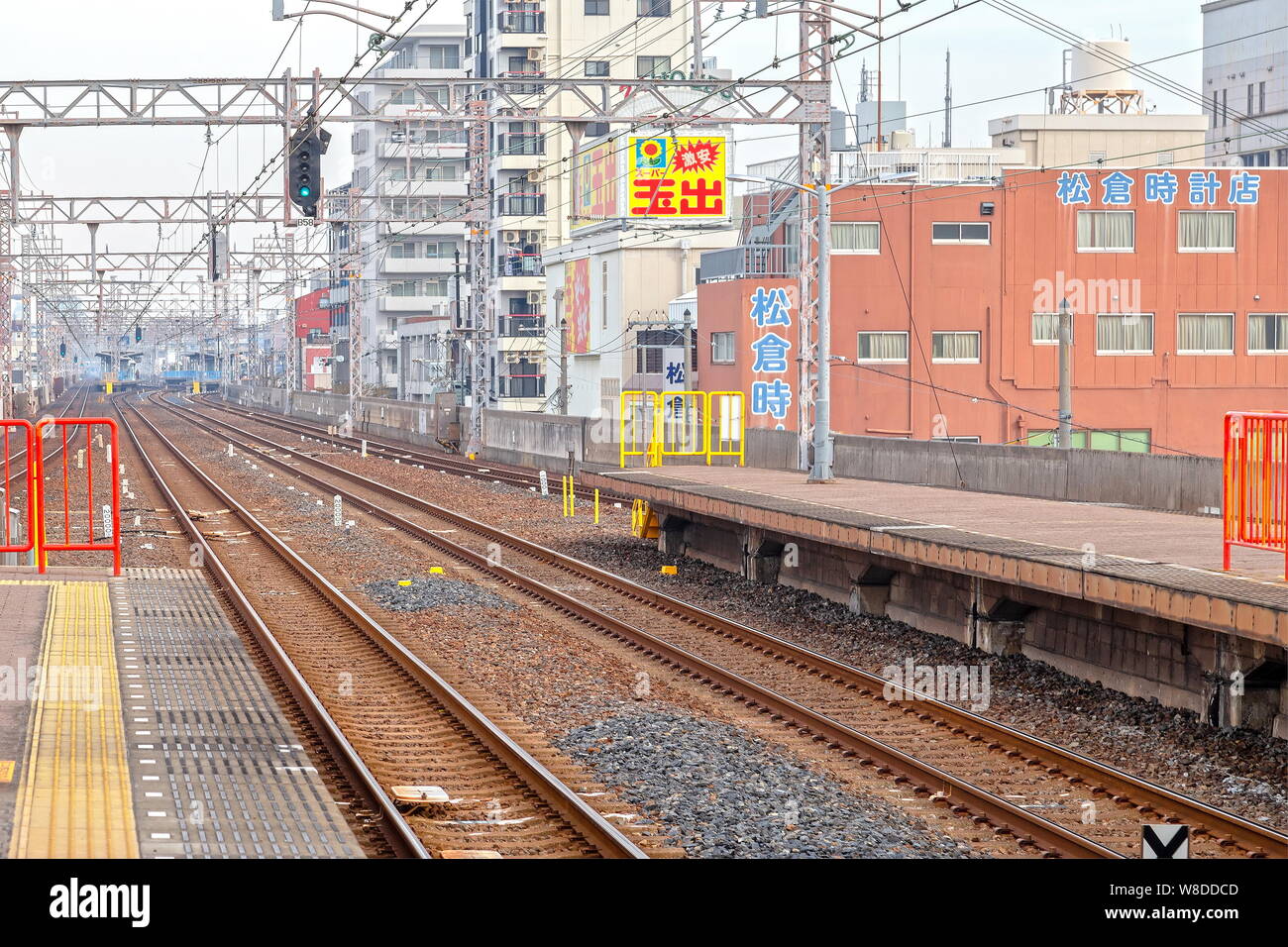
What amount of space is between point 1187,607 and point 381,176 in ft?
378

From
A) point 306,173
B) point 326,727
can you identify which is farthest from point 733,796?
point 306,173

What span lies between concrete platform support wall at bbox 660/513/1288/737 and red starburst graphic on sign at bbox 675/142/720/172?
3038cm

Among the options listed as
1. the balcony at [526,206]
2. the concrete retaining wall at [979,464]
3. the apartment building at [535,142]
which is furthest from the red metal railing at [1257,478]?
the balcony at [526,206]

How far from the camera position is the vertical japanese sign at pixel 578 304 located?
66.8 m

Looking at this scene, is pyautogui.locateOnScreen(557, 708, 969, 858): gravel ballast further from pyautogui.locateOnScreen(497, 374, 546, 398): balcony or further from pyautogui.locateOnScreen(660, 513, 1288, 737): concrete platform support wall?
pyautogui.locateOnScreen(497, 374, 546, 398): balcony

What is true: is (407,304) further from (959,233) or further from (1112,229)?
(1112,229)

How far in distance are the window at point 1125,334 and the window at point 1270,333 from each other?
3287 millimetres

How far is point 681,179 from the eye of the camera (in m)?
51.5

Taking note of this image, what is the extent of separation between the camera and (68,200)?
151 feet

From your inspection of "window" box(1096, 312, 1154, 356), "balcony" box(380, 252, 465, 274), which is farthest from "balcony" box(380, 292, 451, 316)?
"window" box(1096, 312, 1154, 356)

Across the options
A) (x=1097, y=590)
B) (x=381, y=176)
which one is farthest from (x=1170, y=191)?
(x=381, y=176)

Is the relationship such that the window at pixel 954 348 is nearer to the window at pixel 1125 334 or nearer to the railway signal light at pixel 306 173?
the window at pixel 1125 334

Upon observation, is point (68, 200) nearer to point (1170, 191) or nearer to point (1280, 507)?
point (1170, 191)

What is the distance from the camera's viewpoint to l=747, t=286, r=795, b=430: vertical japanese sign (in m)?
49.1
